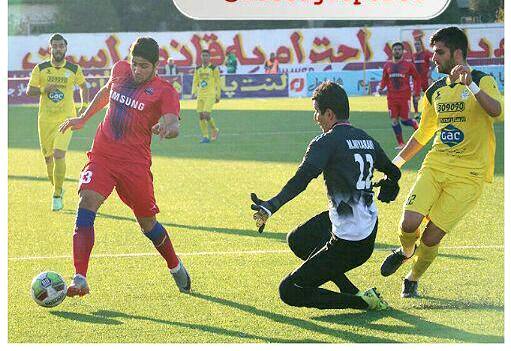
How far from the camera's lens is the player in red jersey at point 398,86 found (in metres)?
20.3

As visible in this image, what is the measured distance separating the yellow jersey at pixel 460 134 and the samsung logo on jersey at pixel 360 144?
38.8 inches

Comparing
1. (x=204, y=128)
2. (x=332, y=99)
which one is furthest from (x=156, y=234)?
(x=204, y=128)

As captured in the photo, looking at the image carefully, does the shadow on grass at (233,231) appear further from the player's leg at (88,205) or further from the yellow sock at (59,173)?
the player's leg at (88,205)

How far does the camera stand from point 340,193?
713 cm

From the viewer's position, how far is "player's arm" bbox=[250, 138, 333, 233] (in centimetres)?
651

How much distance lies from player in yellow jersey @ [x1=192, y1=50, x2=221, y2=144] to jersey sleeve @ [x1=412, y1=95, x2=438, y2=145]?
15.0 m

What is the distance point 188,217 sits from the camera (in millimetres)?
12812

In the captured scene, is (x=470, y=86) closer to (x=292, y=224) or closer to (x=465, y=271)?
(x=465, y=271)

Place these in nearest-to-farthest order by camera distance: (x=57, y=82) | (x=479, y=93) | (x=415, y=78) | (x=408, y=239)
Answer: (x=479, y=93) < (x=408, y=239) < (x=57, y=82) < (x=415, y=78)

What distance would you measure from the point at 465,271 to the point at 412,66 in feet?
39.0

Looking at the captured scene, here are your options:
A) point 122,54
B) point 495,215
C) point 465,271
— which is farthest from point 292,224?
point 122,54

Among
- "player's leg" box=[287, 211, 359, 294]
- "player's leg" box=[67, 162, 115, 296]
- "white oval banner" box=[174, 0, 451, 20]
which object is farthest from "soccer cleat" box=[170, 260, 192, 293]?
"white oval banner" box=[174, 0, 451, 20]

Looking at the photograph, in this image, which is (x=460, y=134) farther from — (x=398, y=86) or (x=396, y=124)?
(x=398, y=86)

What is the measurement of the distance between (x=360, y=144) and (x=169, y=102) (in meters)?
1.64
